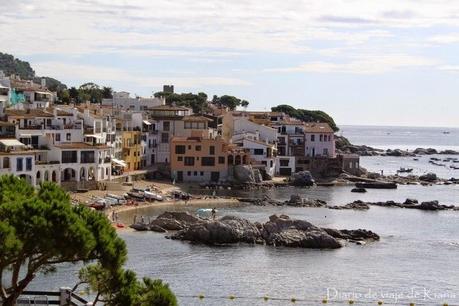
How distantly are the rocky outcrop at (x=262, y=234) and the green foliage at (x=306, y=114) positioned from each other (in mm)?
90700

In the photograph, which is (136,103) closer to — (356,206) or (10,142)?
(356,206)

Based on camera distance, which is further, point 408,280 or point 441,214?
point 441,214

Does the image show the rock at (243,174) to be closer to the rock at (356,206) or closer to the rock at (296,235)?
A: the rock at (356,206)

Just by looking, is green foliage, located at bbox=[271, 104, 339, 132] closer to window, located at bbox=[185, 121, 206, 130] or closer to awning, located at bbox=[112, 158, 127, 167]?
window, located at bbox=[185, 121, 206, 130]

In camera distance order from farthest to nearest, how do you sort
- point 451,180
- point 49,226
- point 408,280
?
point 451,180, point 408,280, point 49,226

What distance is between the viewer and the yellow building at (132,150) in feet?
278

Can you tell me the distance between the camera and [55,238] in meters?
16.8

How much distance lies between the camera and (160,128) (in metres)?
92.7

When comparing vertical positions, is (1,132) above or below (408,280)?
above

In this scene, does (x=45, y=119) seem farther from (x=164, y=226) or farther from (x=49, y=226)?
(x=49, y=226)

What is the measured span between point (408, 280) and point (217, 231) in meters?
13.1

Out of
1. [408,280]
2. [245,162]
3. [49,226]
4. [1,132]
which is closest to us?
[49,226]

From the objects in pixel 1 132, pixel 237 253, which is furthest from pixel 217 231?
pixel 1 132

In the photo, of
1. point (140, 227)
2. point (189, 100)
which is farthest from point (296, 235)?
point (189, 100)
